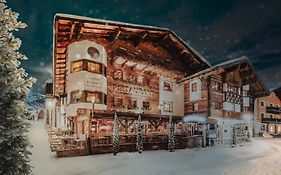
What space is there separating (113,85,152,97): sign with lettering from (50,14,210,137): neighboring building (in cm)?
2

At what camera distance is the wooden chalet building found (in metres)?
21.4

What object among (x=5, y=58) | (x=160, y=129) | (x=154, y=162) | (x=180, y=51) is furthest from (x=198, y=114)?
(x=5, y=58)

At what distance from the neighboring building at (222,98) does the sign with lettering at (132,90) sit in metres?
4.74

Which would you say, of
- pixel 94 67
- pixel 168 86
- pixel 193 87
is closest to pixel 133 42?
pixel 94 67

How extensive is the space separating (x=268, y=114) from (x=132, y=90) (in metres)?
33.7

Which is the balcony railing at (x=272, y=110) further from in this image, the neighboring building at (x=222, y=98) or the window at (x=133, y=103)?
the window at (x=133, y=103)

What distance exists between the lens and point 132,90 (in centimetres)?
2600

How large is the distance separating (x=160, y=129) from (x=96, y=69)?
10021 mm

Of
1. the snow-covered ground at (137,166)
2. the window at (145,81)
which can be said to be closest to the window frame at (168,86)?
the window at (145,81)

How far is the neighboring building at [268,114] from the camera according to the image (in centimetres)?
4553

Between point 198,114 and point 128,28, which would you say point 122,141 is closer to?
point 128,28

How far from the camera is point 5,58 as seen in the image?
25.6ft

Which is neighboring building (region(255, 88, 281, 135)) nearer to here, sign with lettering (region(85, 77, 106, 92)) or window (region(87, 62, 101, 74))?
sign with lettering (region(85, 77, 106, 92))

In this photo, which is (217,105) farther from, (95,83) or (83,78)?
(83,78)
